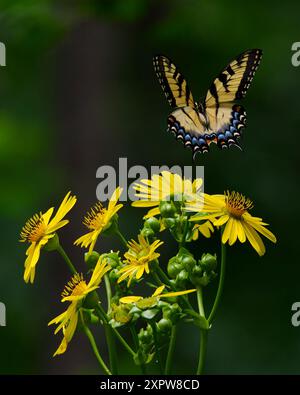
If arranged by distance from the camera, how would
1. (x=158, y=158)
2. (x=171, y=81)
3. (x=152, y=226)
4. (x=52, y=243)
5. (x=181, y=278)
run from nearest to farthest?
(x=181, y=278) → (x=152, y=226) → (x=52, y=243) → (x=171, y=81) → (x=158, y=158)

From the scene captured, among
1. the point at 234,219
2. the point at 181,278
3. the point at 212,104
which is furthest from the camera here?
the point at 212,104

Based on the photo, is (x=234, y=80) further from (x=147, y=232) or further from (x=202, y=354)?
(x=202, y=354)

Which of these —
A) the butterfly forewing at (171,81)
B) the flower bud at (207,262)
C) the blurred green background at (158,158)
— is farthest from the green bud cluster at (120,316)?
the blurred green background at (158,158)

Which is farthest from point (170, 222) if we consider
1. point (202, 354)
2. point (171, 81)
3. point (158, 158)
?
point (158, 158)

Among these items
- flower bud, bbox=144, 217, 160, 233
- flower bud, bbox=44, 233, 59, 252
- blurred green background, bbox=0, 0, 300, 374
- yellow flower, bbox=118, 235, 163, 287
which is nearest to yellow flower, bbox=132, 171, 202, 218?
flower bud, bbox=144, 217, 160, 233

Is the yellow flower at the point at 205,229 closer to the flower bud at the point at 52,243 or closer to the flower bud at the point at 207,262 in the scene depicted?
the flower bud at the point at 207,262
